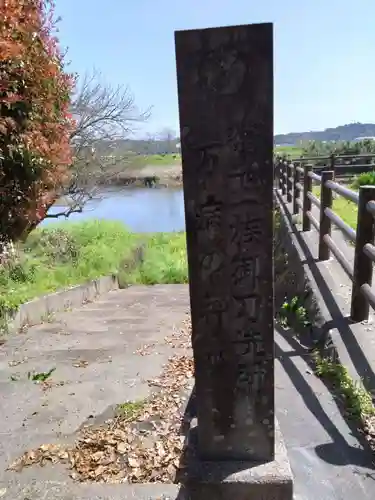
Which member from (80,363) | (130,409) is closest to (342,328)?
(130,409)

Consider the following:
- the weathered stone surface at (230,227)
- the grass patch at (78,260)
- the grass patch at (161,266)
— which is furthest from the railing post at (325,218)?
the grass patch at (161,266)

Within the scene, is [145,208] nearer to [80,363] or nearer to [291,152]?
[291,152]

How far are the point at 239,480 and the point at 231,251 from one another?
0.99m

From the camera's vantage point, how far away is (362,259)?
3.29 meters

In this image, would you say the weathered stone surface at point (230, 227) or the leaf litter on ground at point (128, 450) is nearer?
the weathered stone surface at point (230, 227)

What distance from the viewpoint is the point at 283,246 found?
708cm

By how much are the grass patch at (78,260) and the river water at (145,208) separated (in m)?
1.41

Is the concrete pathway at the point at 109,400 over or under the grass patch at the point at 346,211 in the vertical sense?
under

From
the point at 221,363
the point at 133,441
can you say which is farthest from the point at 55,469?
the point at 221,363

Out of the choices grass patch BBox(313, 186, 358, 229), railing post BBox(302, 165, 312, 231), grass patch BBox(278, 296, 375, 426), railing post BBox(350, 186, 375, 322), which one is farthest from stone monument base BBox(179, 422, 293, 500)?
grass patch BBox(313, 186, 358, 229)

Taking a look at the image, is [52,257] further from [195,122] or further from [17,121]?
Result: [195,122]

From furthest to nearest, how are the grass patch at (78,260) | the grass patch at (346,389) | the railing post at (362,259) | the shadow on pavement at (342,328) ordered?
the grass patch at (78,260) < the railing post at (362,259) < the shadow on pavement at (342,328) < the grass patch at (346,389)

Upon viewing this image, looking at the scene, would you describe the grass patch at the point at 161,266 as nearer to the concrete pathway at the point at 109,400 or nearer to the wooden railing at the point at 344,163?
the concrete pathway at the point at 109,400

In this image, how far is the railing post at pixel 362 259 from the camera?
322 cm
